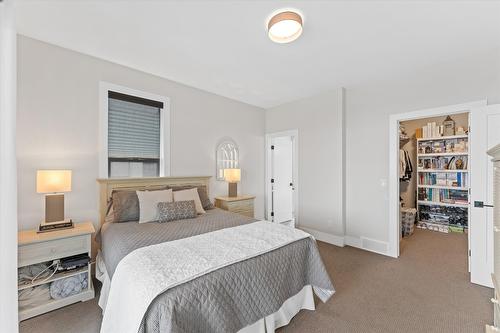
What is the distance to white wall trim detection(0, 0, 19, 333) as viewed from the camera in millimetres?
874

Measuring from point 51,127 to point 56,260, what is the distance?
1.44m

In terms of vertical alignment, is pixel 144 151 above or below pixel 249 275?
above

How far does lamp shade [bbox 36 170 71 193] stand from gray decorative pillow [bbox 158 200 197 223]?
37.4 inches

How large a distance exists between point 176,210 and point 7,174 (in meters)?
1.77

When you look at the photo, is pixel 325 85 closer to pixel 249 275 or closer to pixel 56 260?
pixel 249 275

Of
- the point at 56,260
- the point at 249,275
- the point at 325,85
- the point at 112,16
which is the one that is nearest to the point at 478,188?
the point at 325,85

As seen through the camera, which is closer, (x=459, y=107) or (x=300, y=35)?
(x=300, y=35)

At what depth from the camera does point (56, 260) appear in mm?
2098

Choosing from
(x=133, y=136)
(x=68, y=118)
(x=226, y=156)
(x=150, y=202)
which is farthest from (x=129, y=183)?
(x=226, y=156)

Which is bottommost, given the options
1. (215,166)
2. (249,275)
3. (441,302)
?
(441,302)

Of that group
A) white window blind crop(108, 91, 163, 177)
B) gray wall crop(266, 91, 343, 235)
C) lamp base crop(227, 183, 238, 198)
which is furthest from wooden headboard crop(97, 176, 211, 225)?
gray wall crop(266, 91, 343, 235)

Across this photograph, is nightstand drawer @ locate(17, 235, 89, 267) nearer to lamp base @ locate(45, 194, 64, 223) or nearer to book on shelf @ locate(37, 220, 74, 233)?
book on shelf @ locate(37, 220, 74, 233)

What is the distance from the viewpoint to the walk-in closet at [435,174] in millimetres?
4316

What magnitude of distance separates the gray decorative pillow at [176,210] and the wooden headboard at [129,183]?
0.62 metres
